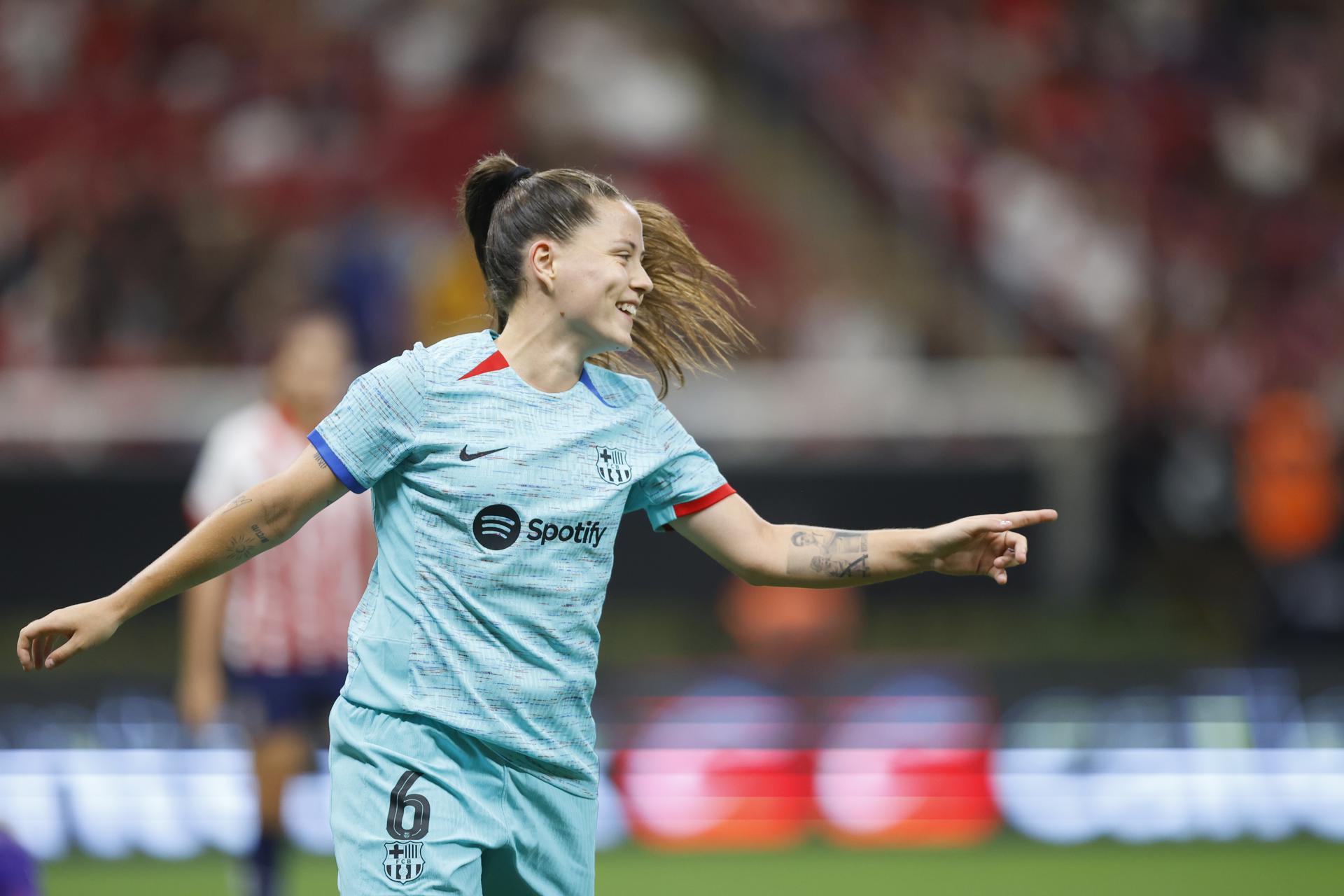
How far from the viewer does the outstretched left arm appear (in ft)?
11.2

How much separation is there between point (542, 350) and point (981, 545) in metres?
0.95

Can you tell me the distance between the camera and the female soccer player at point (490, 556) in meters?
3.17

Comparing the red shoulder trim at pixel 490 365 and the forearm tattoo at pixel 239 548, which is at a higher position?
the red shoulder trim at pixel 490 365

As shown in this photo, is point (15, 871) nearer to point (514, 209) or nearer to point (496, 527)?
point (496, 527)

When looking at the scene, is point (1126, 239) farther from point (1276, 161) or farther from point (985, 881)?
point (985, 881)

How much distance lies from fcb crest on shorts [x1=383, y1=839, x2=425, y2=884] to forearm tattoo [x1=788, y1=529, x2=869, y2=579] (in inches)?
37.3

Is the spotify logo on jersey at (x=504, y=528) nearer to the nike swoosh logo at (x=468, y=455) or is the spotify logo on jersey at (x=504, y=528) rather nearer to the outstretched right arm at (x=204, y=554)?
the nike swoosh logo at (x=468, y=455)

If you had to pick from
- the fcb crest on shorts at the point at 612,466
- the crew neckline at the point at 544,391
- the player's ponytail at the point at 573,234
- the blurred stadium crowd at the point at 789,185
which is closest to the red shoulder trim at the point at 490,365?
the crew neckline at the point at 544,391

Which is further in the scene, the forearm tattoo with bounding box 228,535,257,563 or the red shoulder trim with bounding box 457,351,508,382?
the red shoulder trim with bounding box 457,351,508,382

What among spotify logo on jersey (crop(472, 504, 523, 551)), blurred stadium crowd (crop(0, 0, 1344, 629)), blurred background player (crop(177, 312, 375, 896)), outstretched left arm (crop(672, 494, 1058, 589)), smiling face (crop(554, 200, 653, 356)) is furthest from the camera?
blurred stadium crowd (crop(0, 0, 1344, 629))

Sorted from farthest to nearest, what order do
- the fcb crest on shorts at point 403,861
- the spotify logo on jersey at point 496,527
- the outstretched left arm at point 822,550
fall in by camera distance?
the outstretched left arm at point 822,550
the spotify logo on jersey at point 496,527
the fcb crest on shorts at point 403,861

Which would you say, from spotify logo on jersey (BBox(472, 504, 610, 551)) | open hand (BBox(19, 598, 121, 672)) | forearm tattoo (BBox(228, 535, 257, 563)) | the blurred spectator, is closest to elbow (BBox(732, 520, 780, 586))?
spotify logo on jersey (BBox(472, 504, 610, 551))

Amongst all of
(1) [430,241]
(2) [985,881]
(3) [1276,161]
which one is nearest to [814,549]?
(2) [985,881]

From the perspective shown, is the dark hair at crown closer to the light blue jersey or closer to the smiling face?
the smiling face
